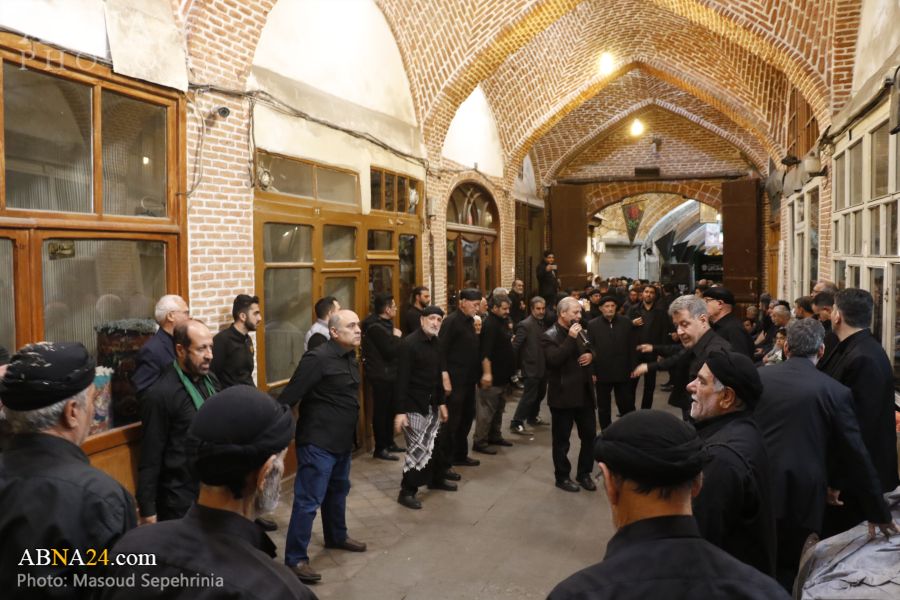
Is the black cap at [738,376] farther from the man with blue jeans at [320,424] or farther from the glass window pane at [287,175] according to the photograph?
the glass window pane at [287,175]

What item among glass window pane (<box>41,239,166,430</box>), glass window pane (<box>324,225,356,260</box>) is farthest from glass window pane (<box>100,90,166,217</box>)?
glass window pane (<box>324,225,356,260</box>)

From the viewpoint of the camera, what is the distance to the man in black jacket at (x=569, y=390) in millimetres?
6059

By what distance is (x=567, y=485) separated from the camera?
6.23 meters

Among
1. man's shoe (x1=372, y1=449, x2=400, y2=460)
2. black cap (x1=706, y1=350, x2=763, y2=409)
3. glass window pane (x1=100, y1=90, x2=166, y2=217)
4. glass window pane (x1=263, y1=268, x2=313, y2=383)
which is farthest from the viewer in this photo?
man's shoe (x1=372, y1=449, x2=400, y2=460)

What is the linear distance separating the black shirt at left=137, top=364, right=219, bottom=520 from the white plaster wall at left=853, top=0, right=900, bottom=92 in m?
5.98

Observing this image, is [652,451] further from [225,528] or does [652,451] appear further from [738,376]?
[738,376]

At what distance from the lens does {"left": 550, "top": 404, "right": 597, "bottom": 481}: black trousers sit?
6.12 m

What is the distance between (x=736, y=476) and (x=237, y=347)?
393 centimetres

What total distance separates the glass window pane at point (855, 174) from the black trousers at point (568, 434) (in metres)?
3.50

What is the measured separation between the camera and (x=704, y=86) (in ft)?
43.3

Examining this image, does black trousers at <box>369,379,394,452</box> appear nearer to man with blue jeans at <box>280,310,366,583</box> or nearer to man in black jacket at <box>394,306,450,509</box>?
man in black jacket at <box>394,306,450,509</box>

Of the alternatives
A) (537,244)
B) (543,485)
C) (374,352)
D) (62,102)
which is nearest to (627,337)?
(543,485)

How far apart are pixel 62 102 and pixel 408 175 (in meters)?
5.25

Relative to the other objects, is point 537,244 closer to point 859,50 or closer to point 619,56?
point 619,56
